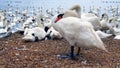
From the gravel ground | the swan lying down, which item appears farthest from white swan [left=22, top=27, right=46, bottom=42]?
the swan lying down

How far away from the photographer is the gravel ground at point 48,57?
30.0 feet

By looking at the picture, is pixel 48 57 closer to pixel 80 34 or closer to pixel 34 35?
pixel 80 34

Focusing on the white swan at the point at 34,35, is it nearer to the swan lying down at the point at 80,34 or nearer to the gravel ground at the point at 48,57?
the gravel ground at the point at 48,57

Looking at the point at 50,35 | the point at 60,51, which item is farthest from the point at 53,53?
the point at 50,35

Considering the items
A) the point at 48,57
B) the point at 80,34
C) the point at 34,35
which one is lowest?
the point at 34,35

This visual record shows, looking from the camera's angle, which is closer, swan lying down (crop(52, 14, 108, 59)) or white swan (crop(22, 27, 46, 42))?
swan lying down (crop(52, 14, 108, 59))

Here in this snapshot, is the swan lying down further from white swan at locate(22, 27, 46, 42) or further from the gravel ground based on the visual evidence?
white swan at locate(22, 27, 46, 42)

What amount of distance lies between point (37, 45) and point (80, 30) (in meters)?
3.21

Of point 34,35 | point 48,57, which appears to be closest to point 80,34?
point 48,57

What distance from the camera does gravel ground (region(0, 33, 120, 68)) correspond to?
914cm

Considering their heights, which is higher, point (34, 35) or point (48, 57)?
point (48, 57)

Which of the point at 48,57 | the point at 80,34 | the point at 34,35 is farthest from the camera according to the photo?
the point at 34,35

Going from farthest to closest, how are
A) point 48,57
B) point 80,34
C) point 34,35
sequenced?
point 34,35, point 48,57, point 80,34

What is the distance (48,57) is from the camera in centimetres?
993
